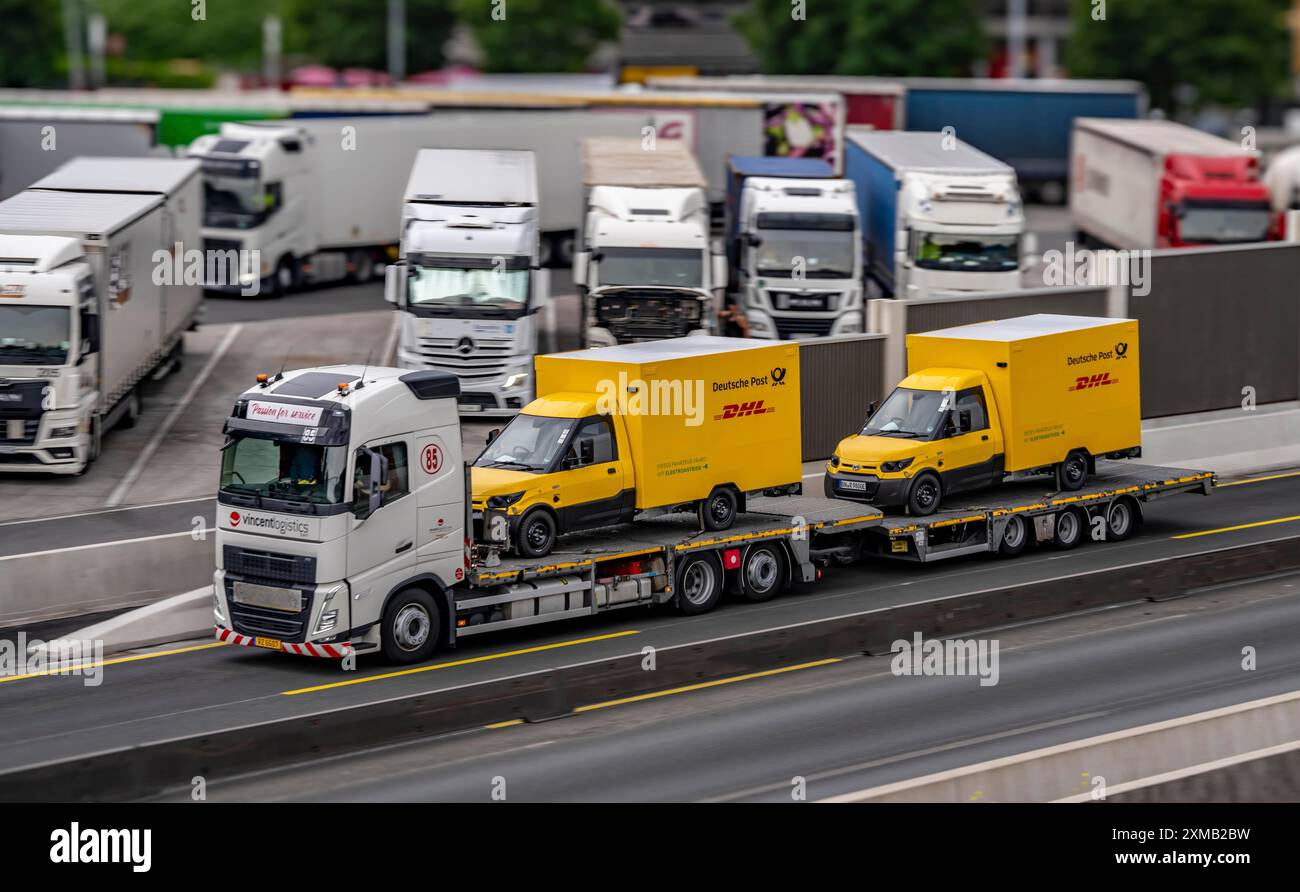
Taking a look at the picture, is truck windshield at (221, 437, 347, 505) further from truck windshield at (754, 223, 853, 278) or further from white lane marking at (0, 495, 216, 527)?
truck windshield at (754, 223, 853, 278)

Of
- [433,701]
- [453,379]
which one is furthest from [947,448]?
[433,701]

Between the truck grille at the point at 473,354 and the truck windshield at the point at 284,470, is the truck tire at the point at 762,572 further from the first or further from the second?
the truck grille at the point at 473,354

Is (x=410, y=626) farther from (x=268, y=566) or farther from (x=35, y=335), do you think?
(x=35, y=335)

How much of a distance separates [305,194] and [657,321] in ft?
46.8

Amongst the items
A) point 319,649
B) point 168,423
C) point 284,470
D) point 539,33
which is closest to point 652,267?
point 168,423

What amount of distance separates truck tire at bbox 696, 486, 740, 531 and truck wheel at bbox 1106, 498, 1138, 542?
6.10 m

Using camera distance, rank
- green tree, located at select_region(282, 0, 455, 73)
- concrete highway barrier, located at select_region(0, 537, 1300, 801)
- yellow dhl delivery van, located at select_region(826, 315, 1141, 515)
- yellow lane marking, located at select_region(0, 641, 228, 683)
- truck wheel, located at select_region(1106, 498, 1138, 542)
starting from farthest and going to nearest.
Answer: green tree, located at select_region(282, 0, 455, 73)
truck wheel, located at select_region(1106, 498, 1138, 542)
yellow dhl delivery van, located at select_region(826, 315, 1141, 515)
yellow lane marking, located at select_region(0, 641, 228, 683)
concrete highway barrier, located at select_region(0, 537, 1300, 801)

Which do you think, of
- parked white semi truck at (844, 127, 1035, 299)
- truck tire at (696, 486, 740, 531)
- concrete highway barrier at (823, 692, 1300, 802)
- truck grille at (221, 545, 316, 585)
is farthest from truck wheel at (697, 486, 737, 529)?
parked white semi truck at (844, 127, 1035, 299)

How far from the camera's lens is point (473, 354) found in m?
33.1

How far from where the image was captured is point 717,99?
49438 mm

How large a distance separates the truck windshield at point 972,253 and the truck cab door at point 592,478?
1665cm

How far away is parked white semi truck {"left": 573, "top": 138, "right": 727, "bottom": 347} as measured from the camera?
33781mm

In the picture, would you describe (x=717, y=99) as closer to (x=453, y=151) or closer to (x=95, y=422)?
(x=453, y=151)

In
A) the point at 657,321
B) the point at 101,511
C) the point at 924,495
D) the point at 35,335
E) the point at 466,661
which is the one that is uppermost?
the point at 35,335
